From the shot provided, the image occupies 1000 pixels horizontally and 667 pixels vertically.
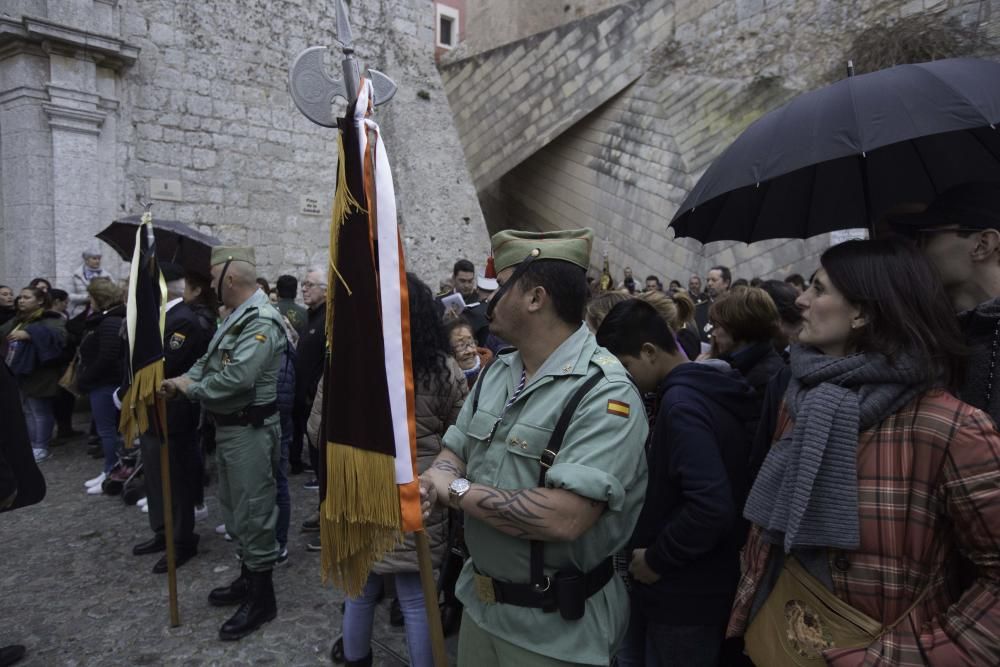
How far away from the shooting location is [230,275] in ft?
11.6

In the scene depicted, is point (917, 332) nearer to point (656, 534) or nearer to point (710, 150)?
point (656, 534)

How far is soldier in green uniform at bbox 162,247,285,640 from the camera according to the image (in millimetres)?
3375

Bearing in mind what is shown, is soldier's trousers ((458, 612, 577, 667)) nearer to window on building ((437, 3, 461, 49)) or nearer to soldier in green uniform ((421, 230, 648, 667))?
soldier in green uniform ((421, 230, 648, 667))

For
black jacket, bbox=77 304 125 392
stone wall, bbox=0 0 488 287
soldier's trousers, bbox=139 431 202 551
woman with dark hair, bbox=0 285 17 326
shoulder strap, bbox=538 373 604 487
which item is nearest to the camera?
shoulder strap, bbox=538 373 604 487

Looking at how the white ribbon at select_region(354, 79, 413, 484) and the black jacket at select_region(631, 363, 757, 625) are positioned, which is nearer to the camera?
the white ribbon at select_region(354, 79, 413, 484)

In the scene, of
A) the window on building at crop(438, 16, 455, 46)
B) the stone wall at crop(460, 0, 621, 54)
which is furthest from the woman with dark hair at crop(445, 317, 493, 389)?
the window on building at crop(438, 16, 455, 46)

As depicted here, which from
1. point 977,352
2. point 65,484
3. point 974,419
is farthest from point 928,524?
point 65,484

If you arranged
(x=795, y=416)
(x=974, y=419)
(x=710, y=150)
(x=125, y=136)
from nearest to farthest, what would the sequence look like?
(x=974, y=419) → (x=795, y=416) → (x=125, y=136) → (x=710, y=150)

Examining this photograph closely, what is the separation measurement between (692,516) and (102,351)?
5546 millimetres

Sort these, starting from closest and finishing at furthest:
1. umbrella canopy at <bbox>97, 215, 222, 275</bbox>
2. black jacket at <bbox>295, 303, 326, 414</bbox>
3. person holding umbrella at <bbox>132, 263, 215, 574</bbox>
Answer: person holding umbrella at <bbox>132, 263, 215, 574</bbox> → black jacket at <bbox>295, 303, 326, 414</bbox> → umbrella canopy at <bbox>97, 215, 222, 275</bbox>

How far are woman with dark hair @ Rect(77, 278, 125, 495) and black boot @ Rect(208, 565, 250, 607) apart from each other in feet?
8.90

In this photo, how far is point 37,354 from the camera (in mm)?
6527

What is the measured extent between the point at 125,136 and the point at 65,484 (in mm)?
5340

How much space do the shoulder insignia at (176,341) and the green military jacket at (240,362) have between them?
0.72 meters
